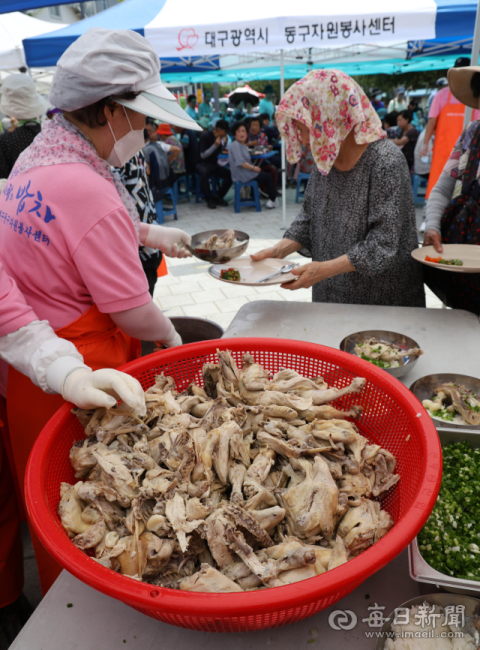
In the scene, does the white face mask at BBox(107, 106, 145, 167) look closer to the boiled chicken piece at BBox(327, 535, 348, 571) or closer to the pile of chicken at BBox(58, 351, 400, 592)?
the pile of chicken at BBox(58, 351, 400, 592)

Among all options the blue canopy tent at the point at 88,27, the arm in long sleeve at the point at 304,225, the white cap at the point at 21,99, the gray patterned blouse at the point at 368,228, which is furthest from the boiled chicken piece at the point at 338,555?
the blue canopy tent at the point at 88,27

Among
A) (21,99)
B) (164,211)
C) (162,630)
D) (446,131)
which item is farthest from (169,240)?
(164,211)

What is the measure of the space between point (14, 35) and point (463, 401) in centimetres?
1152

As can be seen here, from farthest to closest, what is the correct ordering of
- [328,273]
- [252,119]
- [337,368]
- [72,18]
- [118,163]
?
[72,18] < [252,119] < [328,273] < [118,163] < [337,368]

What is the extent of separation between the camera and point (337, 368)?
183 cm

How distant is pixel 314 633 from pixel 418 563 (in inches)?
13.1

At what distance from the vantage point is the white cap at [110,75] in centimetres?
168

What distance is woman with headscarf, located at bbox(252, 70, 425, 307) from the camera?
2.49 m

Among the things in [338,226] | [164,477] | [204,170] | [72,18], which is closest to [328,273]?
[338,226]

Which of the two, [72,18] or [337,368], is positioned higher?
[72,18]

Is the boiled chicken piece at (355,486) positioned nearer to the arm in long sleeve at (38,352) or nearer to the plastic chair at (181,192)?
the arm in long sleeve at (38,352)

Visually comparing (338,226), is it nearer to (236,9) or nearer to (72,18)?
(236,9)

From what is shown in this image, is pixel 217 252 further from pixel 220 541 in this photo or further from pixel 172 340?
pixel 220 541

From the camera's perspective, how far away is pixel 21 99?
5035 millimetres
